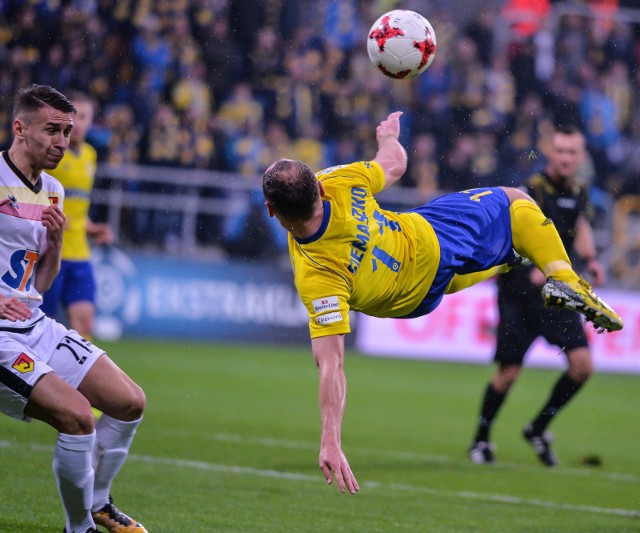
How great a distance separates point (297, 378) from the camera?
13.7 metres

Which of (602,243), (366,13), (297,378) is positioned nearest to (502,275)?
(297,378)

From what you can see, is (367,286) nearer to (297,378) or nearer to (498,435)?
(498,435)

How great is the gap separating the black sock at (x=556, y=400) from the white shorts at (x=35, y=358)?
14.1 feet

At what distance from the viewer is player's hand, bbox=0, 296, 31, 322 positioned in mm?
4875

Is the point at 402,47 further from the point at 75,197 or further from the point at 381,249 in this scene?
the point at 75,197

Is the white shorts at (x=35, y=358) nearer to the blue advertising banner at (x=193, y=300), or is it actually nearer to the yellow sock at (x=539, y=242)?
the yellow sock at (x=539, y=242)

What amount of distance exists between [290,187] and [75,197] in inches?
163

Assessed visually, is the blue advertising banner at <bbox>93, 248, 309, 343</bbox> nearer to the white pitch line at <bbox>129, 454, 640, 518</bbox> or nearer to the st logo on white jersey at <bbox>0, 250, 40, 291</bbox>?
the white pitch line at <bbox>129, 454, 640, 518</bbox>

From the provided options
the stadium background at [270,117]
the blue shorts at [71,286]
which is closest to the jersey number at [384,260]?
the blue shorts at [71,286]

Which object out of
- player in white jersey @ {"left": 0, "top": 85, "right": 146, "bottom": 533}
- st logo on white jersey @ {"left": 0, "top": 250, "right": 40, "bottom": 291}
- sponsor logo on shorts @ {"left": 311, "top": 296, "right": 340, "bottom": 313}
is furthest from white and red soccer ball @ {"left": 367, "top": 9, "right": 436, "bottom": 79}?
st logo on white jersey @ {"left": 0, "top": 250, "right": 40, "bottom": 291}

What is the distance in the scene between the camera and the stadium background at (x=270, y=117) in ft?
51.1

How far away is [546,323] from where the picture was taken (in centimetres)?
866

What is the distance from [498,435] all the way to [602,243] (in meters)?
7.46

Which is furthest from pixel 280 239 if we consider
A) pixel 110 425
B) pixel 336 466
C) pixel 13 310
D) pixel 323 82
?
pixel 336 466
